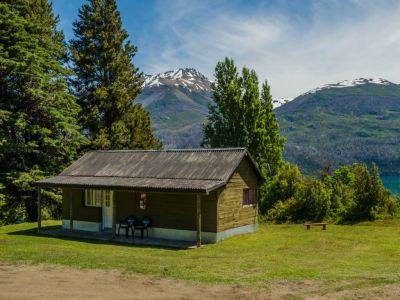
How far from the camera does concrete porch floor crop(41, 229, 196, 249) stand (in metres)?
23.3

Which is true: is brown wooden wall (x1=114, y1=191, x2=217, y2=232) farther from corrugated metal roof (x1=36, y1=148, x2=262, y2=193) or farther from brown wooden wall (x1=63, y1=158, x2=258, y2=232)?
corrugated metal roof (x1=36, y1=148, x2=262, y2=193)

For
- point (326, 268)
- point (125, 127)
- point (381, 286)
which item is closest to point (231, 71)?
point (125, 127)

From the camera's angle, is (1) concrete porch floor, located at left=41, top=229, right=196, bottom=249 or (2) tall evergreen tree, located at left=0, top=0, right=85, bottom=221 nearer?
(1) concrete porch floor, located at left=41, top=229, right=196, bottom=249

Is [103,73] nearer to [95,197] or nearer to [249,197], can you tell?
[95,197]

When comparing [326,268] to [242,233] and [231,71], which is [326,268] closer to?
[242,233]

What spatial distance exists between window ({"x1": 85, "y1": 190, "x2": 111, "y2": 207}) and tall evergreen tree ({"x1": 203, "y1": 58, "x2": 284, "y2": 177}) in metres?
17.7

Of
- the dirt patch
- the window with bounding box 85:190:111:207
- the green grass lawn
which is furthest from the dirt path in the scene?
the window with bounding box 85:190:111:207

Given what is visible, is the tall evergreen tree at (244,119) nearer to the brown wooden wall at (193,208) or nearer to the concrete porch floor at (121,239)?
the brown wooden wall at (193,208)

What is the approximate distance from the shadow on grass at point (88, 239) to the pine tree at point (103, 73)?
485 inches

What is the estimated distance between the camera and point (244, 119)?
4341cm

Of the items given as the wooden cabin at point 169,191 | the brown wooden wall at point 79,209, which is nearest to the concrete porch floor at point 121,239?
the wooden cabin at point 169,191

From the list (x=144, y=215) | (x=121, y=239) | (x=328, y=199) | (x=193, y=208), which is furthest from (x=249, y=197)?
(x=121, y=239)

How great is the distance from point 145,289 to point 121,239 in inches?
Result: 536

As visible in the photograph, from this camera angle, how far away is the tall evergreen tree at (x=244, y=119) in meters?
42.4
